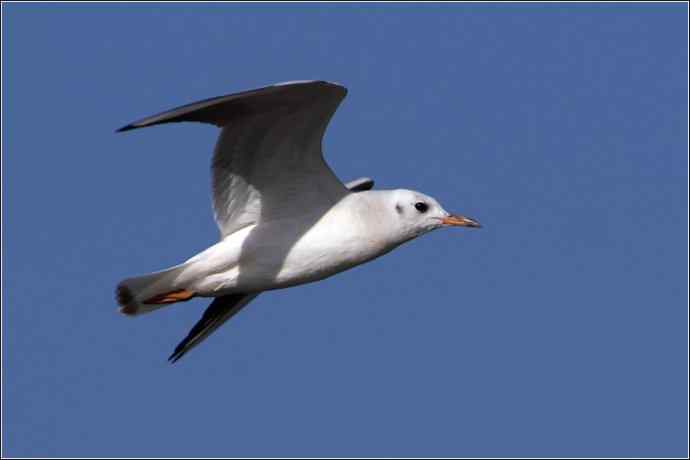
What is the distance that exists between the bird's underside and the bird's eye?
2.06 feet

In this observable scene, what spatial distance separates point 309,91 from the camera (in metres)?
13.4

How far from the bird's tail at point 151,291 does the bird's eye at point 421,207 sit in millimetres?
2001

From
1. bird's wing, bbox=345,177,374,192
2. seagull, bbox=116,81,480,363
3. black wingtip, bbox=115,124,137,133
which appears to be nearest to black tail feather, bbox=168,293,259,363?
seagull, bbox=116,81,480,363

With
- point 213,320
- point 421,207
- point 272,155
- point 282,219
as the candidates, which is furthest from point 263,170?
point 213,320

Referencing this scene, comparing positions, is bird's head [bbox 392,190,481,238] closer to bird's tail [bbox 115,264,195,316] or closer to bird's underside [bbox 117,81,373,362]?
bird's underside [bbox 117,81,373,362]

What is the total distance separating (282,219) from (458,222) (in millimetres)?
1486

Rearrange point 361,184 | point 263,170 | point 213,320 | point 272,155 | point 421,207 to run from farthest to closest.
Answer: point 361,184 → point 213,320 → point 421,207 → point 263,170 → point 272,155

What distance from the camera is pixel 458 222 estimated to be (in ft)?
47.2

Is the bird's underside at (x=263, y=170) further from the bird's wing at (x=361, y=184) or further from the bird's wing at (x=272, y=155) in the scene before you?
the bird's wing at (x=361, y=184)

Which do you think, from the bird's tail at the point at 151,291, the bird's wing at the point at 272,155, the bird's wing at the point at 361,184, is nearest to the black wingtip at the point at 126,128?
the bird's wing at the point at 272,155

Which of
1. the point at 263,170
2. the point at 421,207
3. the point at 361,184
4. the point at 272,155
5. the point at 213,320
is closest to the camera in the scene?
the point at 272,155

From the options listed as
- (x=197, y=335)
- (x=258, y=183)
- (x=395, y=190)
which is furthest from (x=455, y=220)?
(x=197, y=335)

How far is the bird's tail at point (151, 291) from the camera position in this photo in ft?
46.7

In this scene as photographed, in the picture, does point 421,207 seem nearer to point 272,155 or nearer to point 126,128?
point 272,155
